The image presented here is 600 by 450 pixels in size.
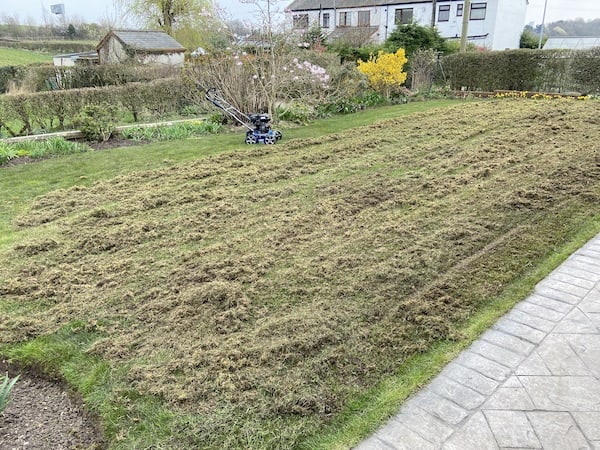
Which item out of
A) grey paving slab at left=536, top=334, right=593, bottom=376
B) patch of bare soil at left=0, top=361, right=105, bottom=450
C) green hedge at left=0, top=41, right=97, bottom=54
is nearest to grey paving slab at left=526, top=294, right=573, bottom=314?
grey paving slab at left=536, top=334, right=593, bottom=376

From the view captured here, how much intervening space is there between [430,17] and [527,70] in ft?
54.7

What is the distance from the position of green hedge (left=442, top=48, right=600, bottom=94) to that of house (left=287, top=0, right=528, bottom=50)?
36.2ft

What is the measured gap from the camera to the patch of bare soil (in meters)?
1.97

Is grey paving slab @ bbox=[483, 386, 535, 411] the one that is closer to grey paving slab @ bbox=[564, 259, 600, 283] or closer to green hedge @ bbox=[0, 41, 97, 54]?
grey paving slab @ bbox=[564, 259, 600, 283]

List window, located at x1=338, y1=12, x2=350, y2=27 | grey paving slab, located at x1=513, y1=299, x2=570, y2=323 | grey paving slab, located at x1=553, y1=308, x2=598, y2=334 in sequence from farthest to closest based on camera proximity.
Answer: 1. window, located at x1=338, y1=12, x2=350, y2=27
2. grey paving slab, located at x1=513, y1=299, x2=570, y2=323
3. grey paving slab, located at x1=553, y1=308, x2=598, y2=334

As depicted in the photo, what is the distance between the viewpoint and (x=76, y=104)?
8.66m

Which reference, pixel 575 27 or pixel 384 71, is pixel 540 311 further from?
pixel 575 27

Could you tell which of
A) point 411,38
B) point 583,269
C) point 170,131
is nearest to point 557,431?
point 583,269

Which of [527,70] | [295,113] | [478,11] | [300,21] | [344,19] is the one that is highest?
[344,19]

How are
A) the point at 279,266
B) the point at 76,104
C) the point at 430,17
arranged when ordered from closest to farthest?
1. the point at 279,266
2. the point at 76,104
3. the point at 430,17

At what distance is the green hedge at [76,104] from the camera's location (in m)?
8.05

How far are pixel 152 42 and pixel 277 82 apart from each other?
31.0 feet

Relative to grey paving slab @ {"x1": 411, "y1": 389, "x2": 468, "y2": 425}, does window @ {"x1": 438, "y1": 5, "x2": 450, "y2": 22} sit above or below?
above

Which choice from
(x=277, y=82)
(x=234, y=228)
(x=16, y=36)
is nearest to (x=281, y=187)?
(x=234, y=228)
